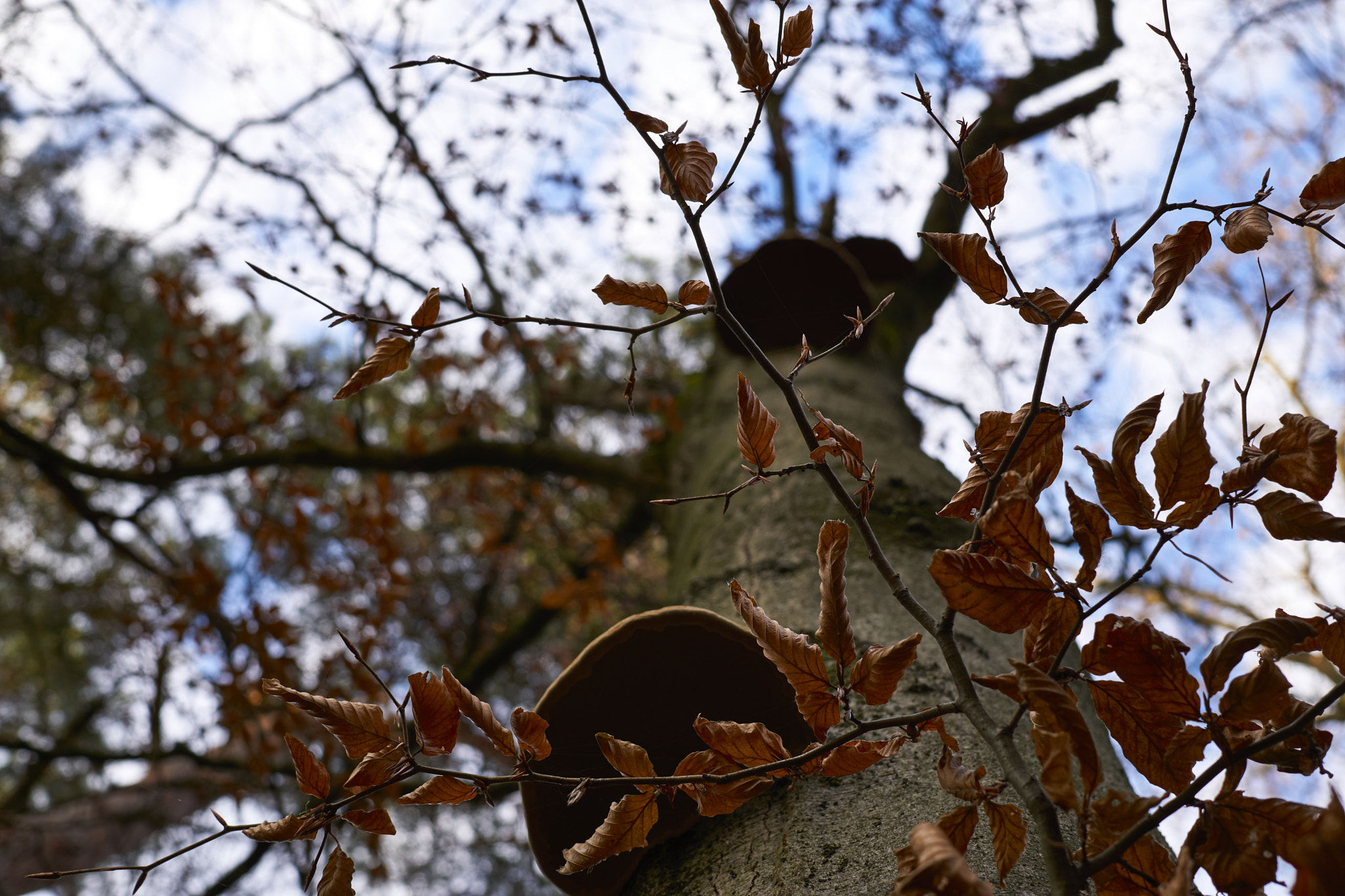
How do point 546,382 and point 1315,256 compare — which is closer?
point 546,382

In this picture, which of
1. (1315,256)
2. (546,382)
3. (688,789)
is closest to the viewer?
(688,789)

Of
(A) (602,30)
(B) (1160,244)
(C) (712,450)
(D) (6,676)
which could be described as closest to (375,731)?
(B) (1160,244)

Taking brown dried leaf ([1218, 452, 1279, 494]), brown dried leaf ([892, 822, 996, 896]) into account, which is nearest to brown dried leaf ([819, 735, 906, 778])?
brown dried leaf ([892, 822, 996, 896])

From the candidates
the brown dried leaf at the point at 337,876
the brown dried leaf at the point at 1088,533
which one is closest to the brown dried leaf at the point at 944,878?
the brown dried leaf at the point at 1088,533

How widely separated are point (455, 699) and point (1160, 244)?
2.71ft

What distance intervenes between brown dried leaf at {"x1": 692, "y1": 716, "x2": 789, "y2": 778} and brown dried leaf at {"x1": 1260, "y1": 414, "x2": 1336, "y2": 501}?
50cm

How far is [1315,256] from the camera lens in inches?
274

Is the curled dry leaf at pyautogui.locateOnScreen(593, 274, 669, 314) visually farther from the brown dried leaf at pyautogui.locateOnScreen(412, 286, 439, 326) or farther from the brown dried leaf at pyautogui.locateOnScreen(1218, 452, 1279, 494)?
the brown dried leaf at pyautogui.locateOnScreen(1218, 452, 1279, 494)

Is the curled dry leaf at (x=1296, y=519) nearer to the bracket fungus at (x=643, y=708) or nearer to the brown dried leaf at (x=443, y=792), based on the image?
the bracket fungus at (x=643, y=708)

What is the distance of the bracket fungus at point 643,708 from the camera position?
1007mm

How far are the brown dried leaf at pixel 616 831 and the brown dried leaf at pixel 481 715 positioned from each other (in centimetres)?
12

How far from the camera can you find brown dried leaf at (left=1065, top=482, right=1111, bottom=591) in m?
0.70

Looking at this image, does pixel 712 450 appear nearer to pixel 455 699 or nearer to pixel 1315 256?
pixel 455 699

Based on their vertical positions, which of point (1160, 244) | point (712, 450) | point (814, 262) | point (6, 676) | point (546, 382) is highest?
point (6, 676)
